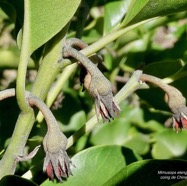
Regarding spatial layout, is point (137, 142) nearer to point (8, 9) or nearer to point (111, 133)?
point (111, 133)

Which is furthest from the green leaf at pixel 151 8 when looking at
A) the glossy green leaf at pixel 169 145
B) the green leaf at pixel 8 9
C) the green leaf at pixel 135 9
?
the glossy green leaf at pixel 169 145

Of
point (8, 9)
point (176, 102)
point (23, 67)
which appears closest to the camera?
point (23, 67)

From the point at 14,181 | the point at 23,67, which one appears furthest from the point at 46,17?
the point at 14,181

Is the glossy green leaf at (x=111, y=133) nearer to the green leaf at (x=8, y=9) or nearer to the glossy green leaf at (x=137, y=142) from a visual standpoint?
the glossy green leaf at (x=137, y=142)

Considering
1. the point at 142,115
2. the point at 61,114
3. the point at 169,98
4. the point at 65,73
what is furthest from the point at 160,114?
the point at 169,98

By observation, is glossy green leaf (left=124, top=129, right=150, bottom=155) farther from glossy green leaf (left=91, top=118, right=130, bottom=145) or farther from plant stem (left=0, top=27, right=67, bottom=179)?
plant stem (left=0, top=27, right=67, bottom=179)
